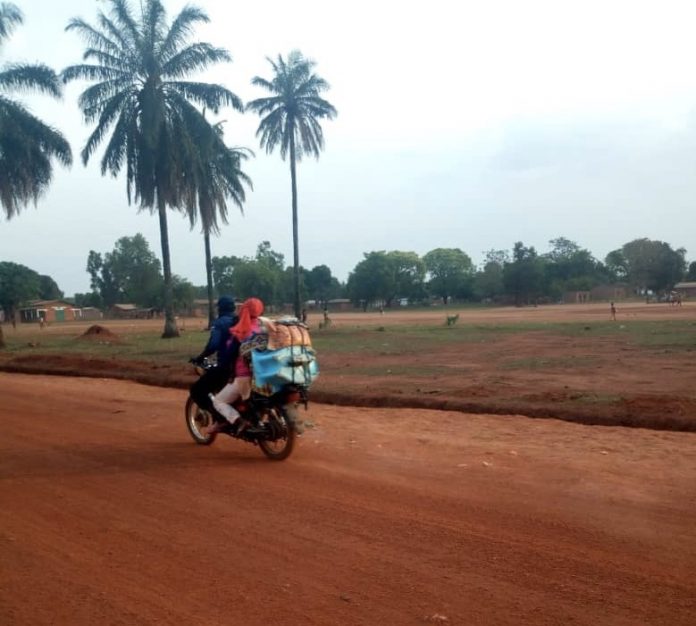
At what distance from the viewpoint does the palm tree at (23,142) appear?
27172 mm

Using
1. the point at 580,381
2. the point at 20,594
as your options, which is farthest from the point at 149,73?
the point at 20,594

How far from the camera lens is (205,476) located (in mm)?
6613

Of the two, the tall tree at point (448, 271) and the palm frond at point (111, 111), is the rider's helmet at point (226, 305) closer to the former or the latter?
the palm frond at point (111, 111)

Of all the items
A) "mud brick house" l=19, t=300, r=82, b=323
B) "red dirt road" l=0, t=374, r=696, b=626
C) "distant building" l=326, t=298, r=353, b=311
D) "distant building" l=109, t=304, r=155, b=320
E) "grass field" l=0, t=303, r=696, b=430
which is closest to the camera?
"red dirt road" l=0, t=374, r=696, b=626

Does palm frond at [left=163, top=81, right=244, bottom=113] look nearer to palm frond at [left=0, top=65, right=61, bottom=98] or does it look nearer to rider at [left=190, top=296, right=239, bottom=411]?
palm frond at [left=0, top=65, right=61, bottom=98]

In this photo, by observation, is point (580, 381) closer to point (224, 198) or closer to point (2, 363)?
point (2, 363)

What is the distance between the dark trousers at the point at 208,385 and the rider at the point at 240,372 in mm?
229

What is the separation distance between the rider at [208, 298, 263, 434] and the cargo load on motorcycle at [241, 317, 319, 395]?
0.20 metres

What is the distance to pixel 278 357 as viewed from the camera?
6.86 metres

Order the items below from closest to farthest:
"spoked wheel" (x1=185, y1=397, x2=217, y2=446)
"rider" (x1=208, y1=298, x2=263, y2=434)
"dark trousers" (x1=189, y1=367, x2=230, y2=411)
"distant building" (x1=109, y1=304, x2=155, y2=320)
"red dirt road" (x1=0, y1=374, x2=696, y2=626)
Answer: "red dirt road" (x1=0, y1=374, x2=696, y2=626)
"rider" (x1=208, y1=298, x2=263, y2=434)
"dark trousers" (x1=189, y1=367, x2=230, y2=411)
"spoked wheel" (x1=185, y1=397, x2=217, y2=446)
"distant building" (x1=109, y1=304, x2=155, y2=320)

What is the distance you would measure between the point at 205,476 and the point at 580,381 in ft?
30.0

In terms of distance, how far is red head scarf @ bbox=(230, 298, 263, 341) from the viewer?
7.26 meters

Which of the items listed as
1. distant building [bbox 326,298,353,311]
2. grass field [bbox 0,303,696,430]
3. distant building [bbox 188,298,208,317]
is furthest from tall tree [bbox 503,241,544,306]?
grass field [bbox 0,303,696,430]

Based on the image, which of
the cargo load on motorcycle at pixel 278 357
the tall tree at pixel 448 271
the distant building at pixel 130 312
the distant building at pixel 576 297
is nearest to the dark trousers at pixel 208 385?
the cargo load on motorcycle at pixel 278 357
